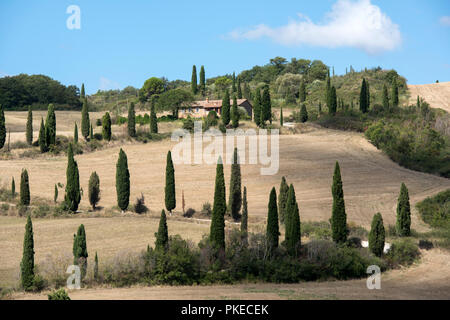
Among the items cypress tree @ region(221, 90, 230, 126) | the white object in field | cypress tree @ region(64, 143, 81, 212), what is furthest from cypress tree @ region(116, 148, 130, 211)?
cypress tree @ region(221, 90, 230, 126)

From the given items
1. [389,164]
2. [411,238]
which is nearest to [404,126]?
Answer: [389,164]

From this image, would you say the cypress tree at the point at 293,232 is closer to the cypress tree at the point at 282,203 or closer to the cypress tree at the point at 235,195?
the cypress tree at the point at 282,203

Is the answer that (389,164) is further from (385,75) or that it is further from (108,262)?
(385,75)

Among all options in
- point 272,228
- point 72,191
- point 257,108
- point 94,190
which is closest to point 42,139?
point 94,190

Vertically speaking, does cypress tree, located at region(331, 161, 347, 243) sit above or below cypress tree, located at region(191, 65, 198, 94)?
below

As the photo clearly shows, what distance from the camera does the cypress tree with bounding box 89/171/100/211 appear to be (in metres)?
54.2

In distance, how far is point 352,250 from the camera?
1453 inches

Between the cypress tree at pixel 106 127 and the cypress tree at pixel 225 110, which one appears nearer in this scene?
the cypress tree at pixel 106 127

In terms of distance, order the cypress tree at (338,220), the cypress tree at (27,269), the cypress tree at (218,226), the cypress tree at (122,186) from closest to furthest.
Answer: the cypress tree at (27,269)
the cypress tree at (218,226)
the cypress tree at (338,220)
the cypress tree at (122,186)

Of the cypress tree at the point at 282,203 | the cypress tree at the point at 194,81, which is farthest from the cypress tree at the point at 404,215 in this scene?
the cypress tree at the point at 194,81

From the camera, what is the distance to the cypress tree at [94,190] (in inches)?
2136

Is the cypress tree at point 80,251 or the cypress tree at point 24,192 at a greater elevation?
Answer: the cypress tree at point 24,192

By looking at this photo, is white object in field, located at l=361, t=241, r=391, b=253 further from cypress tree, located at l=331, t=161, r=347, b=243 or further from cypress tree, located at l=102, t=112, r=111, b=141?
cypress tree, located at l=102, t=112, r=111, b=141
